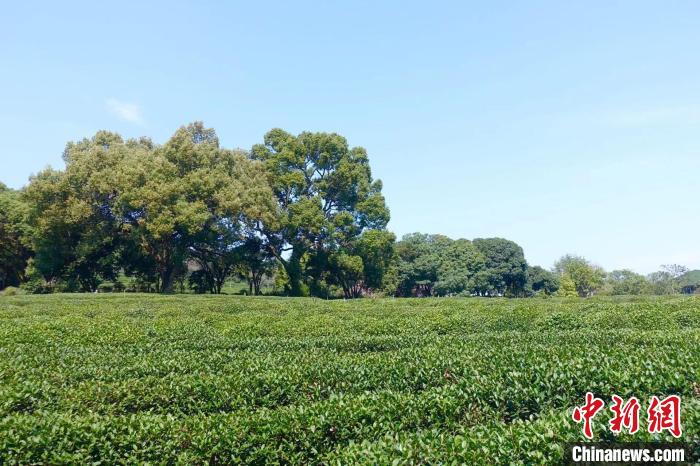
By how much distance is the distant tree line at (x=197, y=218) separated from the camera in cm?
4147

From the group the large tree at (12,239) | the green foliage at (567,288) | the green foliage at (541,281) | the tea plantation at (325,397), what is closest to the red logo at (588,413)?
the tea plantation at (325,397)

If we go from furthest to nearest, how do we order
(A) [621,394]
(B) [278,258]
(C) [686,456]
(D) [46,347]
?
(B) [278,258] → (D) [46,347] → (A) [621,394] → (C) [686,456]

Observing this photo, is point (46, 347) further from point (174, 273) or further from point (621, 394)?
point (174, 273)

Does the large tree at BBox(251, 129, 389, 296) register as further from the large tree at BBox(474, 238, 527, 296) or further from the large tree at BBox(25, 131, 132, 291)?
the large tree at BBox(474, 238, 527, 296)

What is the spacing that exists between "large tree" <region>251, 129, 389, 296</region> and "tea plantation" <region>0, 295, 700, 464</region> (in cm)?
3762

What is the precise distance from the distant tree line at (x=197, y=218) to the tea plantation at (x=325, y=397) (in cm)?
2964

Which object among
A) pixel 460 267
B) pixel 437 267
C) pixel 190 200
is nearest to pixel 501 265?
pixel 460 267

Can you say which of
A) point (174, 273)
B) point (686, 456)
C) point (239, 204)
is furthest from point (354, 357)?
point (174, 273)

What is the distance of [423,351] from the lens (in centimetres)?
1130

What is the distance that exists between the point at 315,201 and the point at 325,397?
4379 cm

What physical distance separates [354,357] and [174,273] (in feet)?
129

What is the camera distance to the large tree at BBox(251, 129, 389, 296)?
52.2m

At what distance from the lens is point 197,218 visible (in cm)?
4100

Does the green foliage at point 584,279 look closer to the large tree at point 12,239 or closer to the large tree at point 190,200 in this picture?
the large tree at point 190,200
